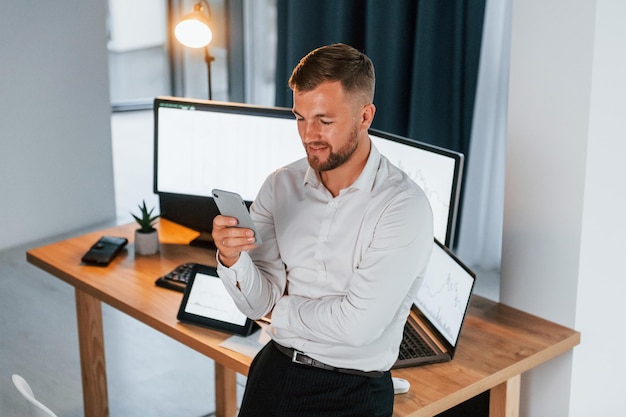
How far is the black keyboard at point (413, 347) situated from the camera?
2.09 metres

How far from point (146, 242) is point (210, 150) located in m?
0.34

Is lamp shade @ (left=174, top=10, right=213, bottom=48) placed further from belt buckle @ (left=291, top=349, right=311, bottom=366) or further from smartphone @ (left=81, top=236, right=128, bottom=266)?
belt buckle @ (left=291, top=349, right=311, bottom=366)

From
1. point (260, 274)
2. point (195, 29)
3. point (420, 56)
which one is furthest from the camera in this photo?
point (420, 56)

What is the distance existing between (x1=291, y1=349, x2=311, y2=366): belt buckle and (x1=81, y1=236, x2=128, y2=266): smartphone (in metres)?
0.98

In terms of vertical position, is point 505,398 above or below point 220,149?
below

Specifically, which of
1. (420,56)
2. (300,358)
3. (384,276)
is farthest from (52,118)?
(384,276)

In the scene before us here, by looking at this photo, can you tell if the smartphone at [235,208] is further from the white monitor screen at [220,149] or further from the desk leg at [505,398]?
the white monitor screen at [220,149]

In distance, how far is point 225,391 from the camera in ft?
10.2

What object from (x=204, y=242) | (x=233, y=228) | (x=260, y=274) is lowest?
(x=204, y=242)

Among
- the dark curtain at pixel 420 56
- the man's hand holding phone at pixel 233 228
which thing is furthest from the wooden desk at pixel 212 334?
the dark curtain at pixel 420 56

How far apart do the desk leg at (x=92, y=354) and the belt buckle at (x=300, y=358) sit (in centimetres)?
114

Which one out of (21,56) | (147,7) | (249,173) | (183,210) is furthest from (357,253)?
(147,7)

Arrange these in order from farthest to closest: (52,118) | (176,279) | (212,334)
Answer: (52,118) < (176,279) < (212,334)

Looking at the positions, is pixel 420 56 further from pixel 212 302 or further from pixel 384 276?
pixel 384 276
